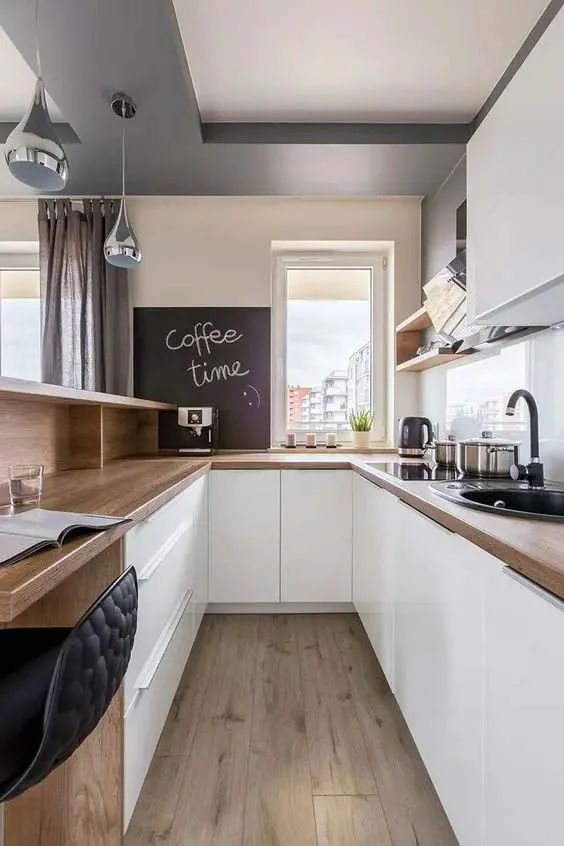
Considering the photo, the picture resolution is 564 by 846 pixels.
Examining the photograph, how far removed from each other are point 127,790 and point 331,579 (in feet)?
4.73

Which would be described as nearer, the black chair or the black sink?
the black chair

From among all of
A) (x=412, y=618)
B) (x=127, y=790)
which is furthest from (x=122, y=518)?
(x=412, y=618)

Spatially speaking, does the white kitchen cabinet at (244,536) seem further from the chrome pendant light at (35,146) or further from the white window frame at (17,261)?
the white window frame at (17,261)

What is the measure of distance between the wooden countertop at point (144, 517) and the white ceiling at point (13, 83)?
1.66 m

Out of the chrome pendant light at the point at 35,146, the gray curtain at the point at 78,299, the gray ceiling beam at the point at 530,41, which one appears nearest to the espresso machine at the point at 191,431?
the gray curtain at the point at 78,299

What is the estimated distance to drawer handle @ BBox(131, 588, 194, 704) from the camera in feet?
3.99

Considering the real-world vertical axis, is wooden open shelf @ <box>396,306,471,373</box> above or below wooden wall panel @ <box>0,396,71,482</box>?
above

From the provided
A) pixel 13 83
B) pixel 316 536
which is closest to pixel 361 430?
pixel 316 536

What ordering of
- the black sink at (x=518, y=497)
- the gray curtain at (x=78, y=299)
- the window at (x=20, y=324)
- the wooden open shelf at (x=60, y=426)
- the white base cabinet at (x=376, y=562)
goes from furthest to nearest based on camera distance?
the window at (x=20, y=324), the gray curtain at (x=78, y=299), the white base cabinet at (x=376, y=562), the wooden open shelf at (x=60, y=426), the black sink at (x=518, y=497)

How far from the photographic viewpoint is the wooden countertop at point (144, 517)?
0.65m

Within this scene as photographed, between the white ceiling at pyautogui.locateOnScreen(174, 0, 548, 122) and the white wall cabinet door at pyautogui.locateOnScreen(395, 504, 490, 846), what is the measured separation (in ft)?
5.69

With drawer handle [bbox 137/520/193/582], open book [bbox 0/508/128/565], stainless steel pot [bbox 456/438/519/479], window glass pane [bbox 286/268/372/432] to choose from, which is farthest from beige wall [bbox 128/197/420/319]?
open book [bbox 0/508/128/565]

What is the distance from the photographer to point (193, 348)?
303 centimetres

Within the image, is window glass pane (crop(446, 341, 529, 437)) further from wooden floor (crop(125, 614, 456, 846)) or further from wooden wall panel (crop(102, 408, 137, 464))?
wooden wall panel (crop(102, 408, 137, 464))
